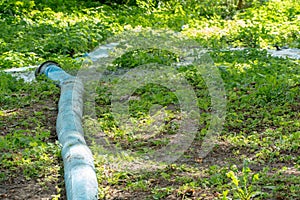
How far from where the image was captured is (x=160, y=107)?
19.7 ft

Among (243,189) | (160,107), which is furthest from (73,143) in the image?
(160,107)

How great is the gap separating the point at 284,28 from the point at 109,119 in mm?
5509

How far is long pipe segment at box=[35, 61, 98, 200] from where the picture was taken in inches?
140

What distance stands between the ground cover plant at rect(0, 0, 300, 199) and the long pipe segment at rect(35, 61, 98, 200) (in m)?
0.16

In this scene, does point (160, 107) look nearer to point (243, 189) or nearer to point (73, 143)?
point (73, 143)

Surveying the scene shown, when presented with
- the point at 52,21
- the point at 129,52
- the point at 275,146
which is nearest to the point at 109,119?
the point at 275,146

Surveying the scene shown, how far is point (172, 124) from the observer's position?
550 centimetres

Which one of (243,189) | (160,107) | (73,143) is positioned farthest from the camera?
(160,107)

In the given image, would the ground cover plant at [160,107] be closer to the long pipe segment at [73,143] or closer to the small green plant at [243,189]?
the small green plant at [243,189]

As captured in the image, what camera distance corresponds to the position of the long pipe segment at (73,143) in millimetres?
3564

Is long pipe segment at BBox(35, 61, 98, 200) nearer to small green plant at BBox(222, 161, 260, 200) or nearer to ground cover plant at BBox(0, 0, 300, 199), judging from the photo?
ground cover plant at BBox(0, 0, 300, 199)

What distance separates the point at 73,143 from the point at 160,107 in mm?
1761

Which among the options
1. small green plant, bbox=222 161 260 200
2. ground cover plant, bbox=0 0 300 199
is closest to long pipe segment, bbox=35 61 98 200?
ground cover plant, bbox=0 0 300 199

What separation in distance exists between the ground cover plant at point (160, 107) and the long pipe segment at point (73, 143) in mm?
157
